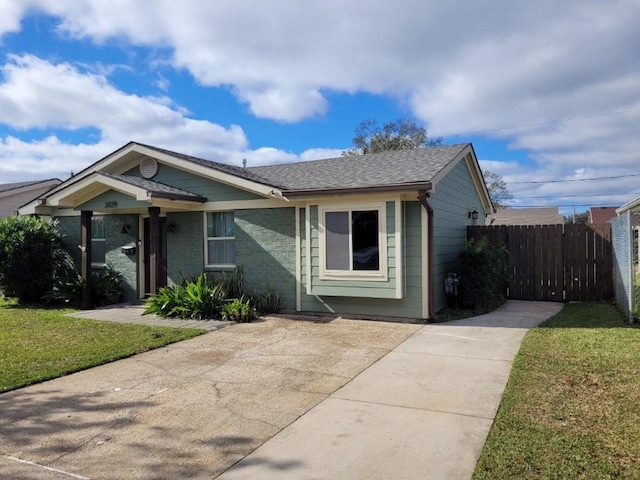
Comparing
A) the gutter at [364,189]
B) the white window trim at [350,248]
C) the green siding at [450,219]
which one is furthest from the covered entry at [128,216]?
the green siding at [450,219]

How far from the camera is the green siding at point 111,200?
10.1 m

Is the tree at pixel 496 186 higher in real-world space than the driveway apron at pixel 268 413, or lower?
higher

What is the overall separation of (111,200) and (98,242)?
2646mm

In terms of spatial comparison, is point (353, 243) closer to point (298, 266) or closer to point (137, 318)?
point (298, 266)

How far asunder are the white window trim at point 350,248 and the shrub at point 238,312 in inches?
66.3

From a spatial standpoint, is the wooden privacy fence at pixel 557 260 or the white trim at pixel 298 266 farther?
the wooden privacy fence at pixel 557 260

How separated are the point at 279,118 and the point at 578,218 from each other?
64.4 m

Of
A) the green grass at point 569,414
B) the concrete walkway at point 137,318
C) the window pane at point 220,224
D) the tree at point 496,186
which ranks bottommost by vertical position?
the green grass at point 569,414

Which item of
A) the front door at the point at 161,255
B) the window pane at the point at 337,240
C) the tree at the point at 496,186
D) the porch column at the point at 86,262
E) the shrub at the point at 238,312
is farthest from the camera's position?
the tree at the point at 496,186

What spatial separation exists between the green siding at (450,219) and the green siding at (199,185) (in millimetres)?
4162

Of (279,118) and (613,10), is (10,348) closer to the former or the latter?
(613,10)

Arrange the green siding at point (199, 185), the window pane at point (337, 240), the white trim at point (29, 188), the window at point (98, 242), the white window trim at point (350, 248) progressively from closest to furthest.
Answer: the white window trim at point (350, 248)
the window pane at point (337, 240)
the green siding at point (199, 185)
the window at point (98, 242)
the white trim at point (29, 188)

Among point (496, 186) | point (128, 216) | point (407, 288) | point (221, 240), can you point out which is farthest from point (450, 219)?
point (496, 186)

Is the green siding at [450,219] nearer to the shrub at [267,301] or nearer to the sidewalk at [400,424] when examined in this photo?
the sidewalk at [400,424]
